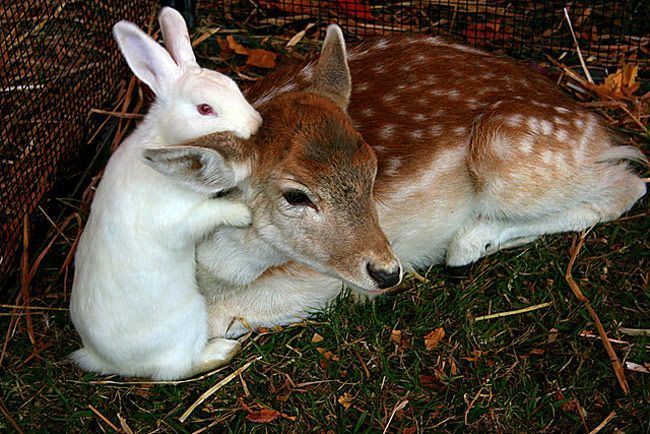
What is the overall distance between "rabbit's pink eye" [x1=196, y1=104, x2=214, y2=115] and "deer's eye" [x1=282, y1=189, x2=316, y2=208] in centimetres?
41

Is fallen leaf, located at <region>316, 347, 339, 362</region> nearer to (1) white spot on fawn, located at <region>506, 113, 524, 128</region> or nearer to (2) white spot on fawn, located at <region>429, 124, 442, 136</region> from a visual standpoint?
(2) white spot on fawn, located at <region>429, 124, 442, 136</region>

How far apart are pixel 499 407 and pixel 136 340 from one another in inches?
58.5

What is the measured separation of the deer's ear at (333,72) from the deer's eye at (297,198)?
486 millimetres

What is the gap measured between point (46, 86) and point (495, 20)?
269 centimetres

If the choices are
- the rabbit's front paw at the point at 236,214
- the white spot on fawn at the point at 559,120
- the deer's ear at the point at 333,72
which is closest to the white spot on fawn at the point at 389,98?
the deer's ear at the point at 333,72

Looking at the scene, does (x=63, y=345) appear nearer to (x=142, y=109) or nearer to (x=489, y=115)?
(x=142, y=109)

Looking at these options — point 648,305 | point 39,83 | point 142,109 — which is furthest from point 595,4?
point 39,83

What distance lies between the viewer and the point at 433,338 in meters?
4.12

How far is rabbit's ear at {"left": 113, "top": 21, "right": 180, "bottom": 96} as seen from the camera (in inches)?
139

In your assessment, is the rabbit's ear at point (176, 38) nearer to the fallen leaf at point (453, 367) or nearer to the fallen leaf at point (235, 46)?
the fallen leaf at point (453, 367)

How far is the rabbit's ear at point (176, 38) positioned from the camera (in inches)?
145

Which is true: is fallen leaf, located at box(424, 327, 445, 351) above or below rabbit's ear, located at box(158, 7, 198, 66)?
below

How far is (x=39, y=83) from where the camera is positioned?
507cm

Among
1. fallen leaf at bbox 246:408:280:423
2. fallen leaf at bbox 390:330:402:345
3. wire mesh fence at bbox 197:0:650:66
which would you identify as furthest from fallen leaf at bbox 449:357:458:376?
wire mesh fence at bbox 197:0:650:66
